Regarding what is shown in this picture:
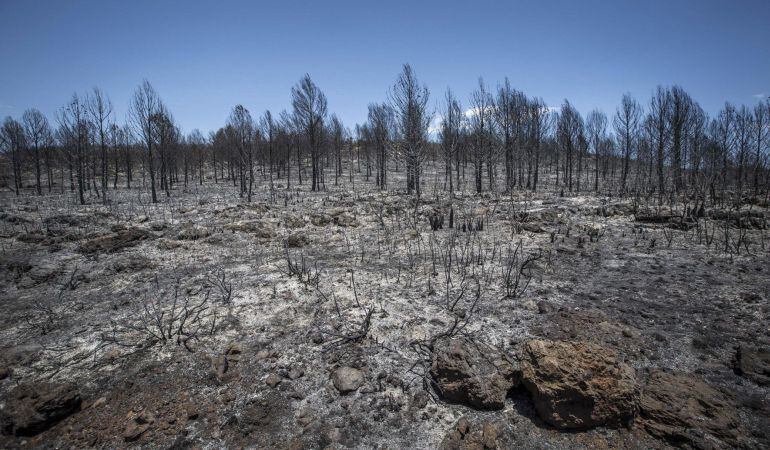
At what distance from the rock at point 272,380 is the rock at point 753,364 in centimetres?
487

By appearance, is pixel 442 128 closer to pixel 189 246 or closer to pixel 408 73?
pixel 408 73

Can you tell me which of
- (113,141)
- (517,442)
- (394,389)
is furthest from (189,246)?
(113,141)

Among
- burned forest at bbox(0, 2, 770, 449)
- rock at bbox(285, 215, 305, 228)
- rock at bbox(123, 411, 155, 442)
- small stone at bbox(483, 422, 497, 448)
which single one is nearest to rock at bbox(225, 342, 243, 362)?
burned forest at bbox(0, 2, 770, 449)

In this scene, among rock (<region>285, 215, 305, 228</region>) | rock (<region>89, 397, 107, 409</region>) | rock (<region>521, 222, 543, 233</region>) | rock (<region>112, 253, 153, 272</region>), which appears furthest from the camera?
rock (<region>285, 215, 305, 228</region>)

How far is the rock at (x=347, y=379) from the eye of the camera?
11.4 feet

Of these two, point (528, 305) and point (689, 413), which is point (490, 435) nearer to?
point (689, 413)

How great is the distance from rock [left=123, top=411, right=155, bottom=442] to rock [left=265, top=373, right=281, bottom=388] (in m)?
1.06

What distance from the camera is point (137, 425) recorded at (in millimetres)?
3111

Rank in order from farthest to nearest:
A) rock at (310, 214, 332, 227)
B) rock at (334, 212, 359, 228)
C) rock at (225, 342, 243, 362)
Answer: rock at (310, 214, 332, 227)
rock at (334, 212, 359, 228)
rock at (225, 342, 243, 362)

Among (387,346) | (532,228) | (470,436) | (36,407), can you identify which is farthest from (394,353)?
(532,228)

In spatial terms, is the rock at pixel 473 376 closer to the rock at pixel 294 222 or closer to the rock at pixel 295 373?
the rock at pixel 295 373

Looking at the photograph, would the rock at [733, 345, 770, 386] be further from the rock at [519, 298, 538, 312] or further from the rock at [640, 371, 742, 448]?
the rock at [519, 298, 538, 312]

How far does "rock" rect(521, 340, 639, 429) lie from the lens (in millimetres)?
2916

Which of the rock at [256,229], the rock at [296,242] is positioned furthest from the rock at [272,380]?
the rock at [256,229]
